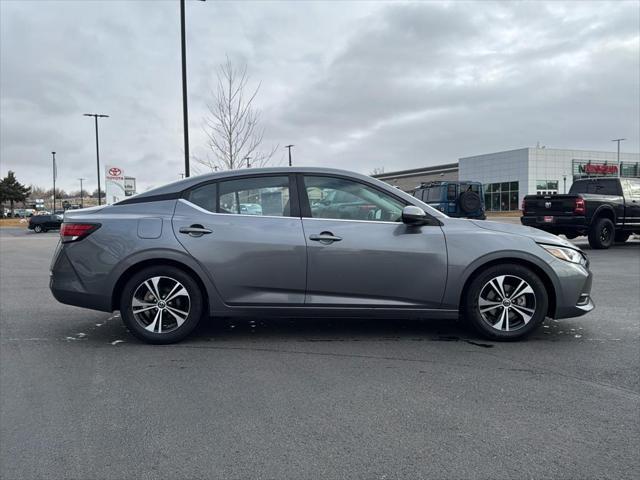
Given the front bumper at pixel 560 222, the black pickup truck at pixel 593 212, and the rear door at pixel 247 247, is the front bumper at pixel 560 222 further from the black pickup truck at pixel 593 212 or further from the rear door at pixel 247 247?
the rear door at pixel 247 247

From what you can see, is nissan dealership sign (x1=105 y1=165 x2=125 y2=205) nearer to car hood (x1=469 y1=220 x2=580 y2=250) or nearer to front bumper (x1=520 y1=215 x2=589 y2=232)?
front bumper (x1=520 y1=215 x2=589 y2=232)

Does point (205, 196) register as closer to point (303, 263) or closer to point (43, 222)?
point (303, 263)

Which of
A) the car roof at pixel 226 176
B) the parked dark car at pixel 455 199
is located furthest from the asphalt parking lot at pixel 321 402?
the parked dark car at pixel 455 199

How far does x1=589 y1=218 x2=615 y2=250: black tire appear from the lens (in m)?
14.0

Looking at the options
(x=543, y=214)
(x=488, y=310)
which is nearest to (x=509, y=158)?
(x=543, y=214)

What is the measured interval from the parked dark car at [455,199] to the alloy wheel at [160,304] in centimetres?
1447

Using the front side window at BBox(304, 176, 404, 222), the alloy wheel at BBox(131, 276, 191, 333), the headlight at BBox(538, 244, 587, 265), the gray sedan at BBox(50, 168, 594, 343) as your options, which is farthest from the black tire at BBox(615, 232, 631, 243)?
the alloy wheel at BBox(131, 276, 191, 333)

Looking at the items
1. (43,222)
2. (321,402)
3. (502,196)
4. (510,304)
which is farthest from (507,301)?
(502,196)

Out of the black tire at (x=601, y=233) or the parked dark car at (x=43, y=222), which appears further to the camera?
the parked dark car at (x=43, y=222)

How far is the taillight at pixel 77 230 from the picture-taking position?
488 cm

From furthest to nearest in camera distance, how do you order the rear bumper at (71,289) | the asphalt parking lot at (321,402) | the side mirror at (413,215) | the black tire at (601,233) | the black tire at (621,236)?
the black tire at (621,236) < the black tire at (601,233) < the rear bumper at (71,289) < the side mirror at (413,215) < the asphalt parking lot at (321,402)

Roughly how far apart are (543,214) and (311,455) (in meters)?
13.1

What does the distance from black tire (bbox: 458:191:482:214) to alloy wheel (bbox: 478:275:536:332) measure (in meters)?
13.8

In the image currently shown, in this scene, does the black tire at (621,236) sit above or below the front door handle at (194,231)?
below
